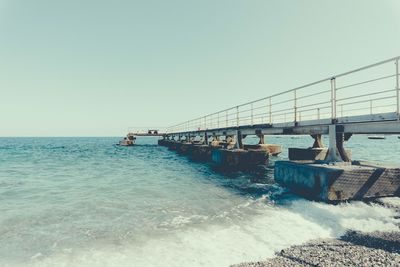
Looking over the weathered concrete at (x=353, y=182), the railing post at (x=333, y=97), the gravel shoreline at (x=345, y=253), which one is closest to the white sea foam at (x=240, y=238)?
the gravel shoreline at (x=345, y=253)

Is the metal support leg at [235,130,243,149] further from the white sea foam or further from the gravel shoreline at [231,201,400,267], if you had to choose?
the gravel shoreline at [231,201,400,267]

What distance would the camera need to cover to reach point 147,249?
6457 mm

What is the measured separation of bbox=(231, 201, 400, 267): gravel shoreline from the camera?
5.52 metres

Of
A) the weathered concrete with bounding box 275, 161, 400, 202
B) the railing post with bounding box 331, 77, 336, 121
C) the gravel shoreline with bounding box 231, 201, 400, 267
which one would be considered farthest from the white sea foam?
the railing post with bounding box 331, 77, 336, 121

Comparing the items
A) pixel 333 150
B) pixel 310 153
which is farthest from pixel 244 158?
pixel 333 150

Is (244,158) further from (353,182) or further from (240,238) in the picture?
(240,238)

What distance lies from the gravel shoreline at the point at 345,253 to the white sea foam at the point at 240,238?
0.31 meters

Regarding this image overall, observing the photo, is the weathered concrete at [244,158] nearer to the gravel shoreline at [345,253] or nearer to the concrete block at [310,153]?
the concrete block at [310,153]

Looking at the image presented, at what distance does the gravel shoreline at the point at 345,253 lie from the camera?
552 centimetres

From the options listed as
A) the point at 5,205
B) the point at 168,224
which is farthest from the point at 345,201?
the point at 5,205

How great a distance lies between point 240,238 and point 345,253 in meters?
2.21

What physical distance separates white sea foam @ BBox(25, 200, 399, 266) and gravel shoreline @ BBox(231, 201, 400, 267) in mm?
313

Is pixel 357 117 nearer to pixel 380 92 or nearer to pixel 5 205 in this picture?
pixel 380 92

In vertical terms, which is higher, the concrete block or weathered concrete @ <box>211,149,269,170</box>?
the concrete block
